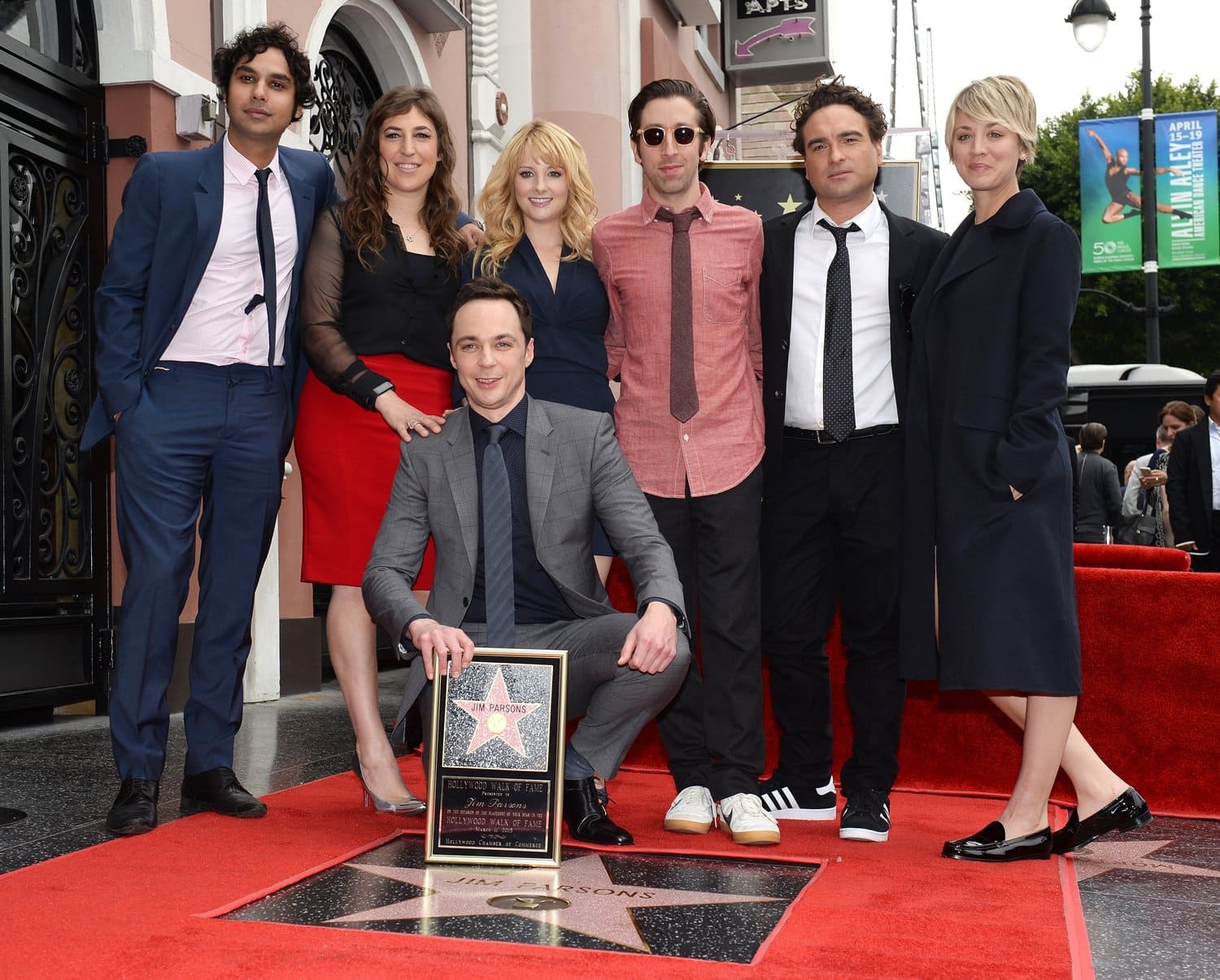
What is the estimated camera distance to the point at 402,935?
242 centimetres

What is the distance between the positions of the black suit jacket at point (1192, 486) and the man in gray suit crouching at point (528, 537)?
5.53 m

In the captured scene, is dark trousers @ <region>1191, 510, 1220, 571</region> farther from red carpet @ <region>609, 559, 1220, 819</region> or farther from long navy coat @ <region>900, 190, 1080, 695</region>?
long navy coat @ <region>900, 190, 1080, 695</region>

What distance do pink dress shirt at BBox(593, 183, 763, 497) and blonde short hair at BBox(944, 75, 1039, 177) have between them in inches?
26.6

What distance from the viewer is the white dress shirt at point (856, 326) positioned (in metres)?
3.54

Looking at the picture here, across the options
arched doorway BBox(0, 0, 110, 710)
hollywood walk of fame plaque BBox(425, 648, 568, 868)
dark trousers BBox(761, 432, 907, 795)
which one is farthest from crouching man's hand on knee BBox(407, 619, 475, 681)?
arched doorway BBox(0, 0, 110, 710)

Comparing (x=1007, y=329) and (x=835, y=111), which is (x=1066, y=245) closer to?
(x=1007, y=329)

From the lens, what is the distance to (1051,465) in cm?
319

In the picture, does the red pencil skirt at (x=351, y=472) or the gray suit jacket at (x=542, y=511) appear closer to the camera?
the gray suit jacket at (x=542, y=511)

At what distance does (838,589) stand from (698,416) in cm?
67

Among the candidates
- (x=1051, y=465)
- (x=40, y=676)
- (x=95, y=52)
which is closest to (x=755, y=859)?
(x=1051, y=465)

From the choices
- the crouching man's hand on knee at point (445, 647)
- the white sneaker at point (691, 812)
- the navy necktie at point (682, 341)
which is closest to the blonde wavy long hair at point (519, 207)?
the navy necktie at point (682, 341)

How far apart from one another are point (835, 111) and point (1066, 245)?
2.52 feet

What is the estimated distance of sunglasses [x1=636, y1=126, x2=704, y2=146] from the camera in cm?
359

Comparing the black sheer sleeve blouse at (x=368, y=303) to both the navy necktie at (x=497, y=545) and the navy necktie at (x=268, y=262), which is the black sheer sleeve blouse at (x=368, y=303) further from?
the navy necktie at (x=497, y=545)
